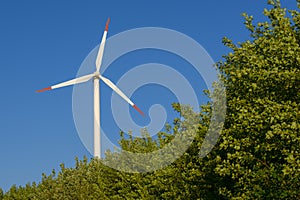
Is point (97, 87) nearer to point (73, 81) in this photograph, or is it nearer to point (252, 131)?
point (73, 81)

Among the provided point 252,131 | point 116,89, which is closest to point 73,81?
point 116,89

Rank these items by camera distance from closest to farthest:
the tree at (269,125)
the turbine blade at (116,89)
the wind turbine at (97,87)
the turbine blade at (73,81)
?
the tree at (269,125) → the wind turbine at (97,87) → the turbine blade at (116,89) → the turbine blade at (73,81)

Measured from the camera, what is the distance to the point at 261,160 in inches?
990

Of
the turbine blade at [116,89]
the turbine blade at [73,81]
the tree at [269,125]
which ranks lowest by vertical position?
the tree at [269,125]

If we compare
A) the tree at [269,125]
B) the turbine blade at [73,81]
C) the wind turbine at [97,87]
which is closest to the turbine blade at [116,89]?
the wind turbine at [97,87]

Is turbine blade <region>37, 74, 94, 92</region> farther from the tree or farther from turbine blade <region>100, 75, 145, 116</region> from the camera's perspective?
the tree

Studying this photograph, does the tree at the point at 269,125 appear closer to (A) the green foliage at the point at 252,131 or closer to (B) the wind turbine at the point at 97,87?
(A) the green foliage at the point at 252,131

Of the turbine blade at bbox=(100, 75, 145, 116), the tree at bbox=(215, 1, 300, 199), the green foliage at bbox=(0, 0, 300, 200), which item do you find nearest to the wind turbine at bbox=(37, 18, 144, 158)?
the turbine blade at bbox=(100, 75, 145, 116)

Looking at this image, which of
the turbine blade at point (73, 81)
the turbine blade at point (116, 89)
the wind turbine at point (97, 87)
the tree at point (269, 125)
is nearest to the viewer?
the tree at point (269, 125)

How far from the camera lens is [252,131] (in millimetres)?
24188

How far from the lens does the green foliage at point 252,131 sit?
75.0 ft

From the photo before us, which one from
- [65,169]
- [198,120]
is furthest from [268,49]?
[65,169]

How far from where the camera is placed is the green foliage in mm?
22859

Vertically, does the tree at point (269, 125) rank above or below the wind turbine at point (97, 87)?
below
